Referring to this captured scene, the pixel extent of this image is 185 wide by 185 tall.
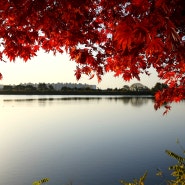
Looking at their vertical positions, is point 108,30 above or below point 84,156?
above

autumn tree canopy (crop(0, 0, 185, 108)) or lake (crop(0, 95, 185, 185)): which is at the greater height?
autumn tree canopy (crop(0, 0, 185, 108))

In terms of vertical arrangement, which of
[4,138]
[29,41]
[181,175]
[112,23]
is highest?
[112,23]

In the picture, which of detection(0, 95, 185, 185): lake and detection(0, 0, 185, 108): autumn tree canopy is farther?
detection(0, 95, 185, 185): lake

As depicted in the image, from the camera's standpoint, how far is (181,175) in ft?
29.6

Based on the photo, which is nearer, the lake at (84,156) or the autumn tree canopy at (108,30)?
the autumn tree canopy at (108,30)

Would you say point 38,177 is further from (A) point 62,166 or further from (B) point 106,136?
(B) point 106,136

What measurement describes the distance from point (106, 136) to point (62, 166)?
1305 cm

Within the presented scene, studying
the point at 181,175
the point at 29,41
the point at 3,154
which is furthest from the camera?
the point at 3,154

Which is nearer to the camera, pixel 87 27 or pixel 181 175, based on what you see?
pixel 87 27

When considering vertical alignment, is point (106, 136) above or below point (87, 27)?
below

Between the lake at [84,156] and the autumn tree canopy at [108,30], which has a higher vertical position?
the autumn tree canopy at [108,30]

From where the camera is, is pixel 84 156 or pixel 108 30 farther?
pixel 84 156

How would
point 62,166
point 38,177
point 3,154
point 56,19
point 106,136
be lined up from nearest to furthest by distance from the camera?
1. point 56,19
2. point 38,177
3. point 62,166
4. point 3,154
5. point 106,136

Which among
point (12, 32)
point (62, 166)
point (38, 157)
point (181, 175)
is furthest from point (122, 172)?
point (12, 32)
